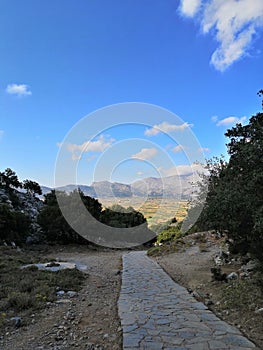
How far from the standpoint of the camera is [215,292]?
21.3 ft

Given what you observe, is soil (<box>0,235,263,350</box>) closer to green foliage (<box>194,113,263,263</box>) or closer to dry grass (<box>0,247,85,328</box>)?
dry grass (<box>0,247,85,328</box>)

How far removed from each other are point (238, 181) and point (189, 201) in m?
7.66

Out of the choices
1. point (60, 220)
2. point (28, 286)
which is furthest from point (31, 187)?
point (28, 286)

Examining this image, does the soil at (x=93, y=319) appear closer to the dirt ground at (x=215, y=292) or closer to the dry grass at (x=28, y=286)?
the dirt ground at (x=215, y=292)

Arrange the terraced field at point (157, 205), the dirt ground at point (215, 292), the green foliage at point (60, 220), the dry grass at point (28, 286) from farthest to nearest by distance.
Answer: the green foliage at point (60, 220)
the terraced field at point (157, 205)
the dry grass at point (28, 286)
the dirt ground at point (215, 292)

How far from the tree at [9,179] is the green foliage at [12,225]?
834cm

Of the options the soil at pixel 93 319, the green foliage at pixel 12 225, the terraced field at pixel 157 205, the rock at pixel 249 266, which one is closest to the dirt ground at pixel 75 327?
the soil at pixel 93 319

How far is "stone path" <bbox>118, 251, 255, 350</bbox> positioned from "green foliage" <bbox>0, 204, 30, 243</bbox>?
1142cm

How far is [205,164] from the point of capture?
11.8 meters

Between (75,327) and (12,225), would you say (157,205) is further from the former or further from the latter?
(75,327)

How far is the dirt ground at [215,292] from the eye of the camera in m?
4.43

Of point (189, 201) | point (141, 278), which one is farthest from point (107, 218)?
point (141, 278)

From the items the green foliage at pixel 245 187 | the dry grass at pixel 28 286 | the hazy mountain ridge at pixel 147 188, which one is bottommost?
the dry grass at pixel 28 286

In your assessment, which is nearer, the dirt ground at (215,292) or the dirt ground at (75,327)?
the dirt ground at (75,327)
